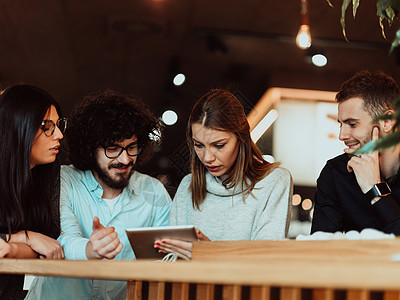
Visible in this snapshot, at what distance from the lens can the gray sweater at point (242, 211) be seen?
239 centimetres

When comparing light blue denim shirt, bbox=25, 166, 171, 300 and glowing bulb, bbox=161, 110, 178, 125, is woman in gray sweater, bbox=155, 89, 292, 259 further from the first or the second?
glowing bulb, bbox=161, 110, 178, 125

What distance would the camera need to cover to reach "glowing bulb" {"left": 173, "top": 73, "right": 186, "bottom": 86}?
5.04 m

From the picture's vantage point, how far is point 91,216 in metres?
2.58

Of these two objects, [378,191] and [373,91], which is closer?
[378,191]

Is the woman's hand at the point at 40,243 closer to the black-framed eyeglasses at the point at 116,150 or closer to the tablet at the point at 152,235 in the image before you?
the tablet at the point at 152,235

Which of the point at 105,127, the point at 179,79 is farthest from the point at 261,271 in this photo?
the point at 179,79

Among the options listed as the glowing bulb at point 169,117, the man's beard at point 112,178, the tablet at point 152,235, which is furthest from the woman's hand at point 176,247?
the glowing bulb at point 169,117

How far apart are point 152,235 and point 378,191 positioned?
0.93 m

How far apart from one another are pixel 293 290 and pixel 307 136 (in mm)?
4260

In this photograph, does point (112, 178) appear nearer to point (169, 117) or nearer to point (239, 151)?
point (239, 151)

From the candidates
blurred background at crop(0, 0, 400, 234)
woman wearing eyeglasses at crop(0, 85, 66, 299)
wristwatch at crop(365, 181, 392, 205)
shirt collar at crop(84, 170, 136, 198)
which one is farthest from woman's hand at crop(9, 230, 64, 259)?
blurred background at crop(0, 0, 400, 234)

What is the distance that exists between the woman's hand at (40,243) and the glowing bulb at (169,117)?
2869 millimetres

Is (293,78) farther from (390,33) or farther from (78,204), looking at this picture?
(78,204)

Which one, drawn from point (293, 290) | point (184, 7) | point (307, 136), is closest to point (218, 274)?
point (293, 290)
